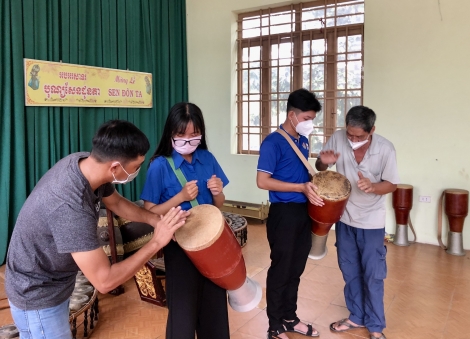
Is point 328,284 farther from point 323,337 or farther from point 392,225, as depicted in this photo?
point 392,225

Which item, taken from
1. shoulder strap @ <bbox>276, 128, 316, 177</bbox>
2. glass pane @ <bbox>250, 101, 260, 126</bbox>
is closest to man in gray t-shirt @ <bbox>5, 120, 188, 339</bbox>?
shoulder strap @ <bbox>276, 128, 316, 177</bbox>

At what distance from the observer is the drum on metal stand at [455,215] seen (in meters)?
4.50

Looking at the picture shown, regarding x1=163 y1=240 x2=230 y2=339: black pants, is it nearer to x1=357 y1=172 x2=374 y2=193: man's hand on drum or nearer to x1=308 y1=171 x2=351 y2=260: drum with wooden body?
x1=308 y1=171 x2=351 y2=260: drum with wooden body

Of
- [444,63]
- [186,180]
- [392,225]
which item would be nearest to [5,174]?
[186,180]

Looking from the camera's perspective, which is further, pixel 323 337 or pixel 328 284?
pixel 328 284

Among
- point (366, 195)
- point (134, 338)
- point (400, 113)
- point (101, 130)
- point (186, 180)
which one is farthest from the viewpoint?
point (400, 113)

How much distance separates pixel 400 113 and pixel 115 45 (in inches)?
152

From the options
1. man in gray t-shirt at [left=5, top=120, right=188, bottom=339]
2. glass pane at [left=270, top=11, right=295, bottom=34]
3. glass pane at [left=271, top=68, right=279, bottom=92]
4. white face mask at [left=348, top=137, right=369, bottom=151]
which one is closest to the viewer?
man in gray t-shirt at [left=5, top=120, right=188, bottom=339]

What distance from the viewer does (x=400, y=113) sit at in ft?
16.3

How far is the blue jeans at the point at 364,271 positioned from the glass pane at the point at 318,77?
3.29 meters

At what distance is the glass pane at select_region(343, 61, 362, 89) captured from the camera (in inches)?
211

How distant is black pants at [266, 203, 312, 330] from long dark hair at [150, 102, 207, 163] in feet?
2.83

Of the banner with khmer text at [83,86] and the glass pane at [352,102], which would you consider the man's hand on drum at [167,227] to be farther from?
the glass pane at [352,102]

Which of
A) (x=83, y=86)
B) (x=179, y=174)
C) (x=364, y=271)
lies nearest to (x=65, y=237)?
(x=179, y=174)
